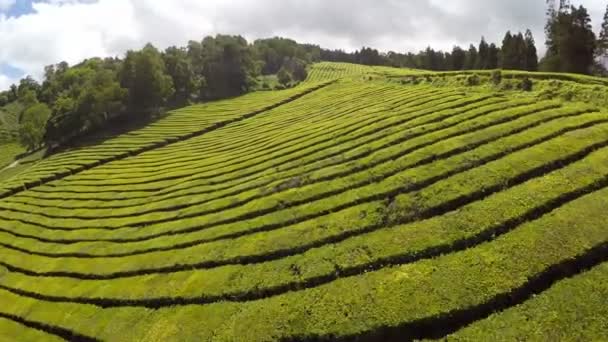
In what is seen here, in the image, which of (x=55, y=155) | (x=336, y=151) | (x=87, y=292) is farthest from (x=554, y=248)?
(x=55, y=155)

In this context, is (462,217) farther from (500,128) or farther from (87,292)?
(87,292)

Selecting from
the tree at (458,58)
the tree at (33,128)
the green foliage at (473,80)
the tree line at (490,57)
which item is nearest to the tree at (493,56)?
the tree line at (490,57)

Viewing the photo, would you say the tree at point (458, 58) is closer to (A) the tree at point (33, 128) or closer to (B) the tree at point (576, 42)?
(B) the tree at point (576, 42)

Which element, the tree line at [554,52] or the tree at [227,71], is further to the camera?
the tree at [227,71]

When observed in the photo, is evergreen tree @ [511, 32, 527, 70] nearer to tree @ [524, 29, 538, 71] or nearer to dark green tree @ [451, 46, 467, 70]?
tree @ [524, 29, 538, 71]

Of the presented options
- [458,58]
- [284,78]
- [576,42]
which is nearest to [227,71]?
[284,78]

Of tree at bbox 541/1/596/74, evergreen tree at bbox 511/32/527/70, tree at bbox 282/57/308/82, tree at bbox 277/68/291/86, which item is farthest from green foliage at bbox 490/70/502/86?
tree at bbox 282/57/308/82
